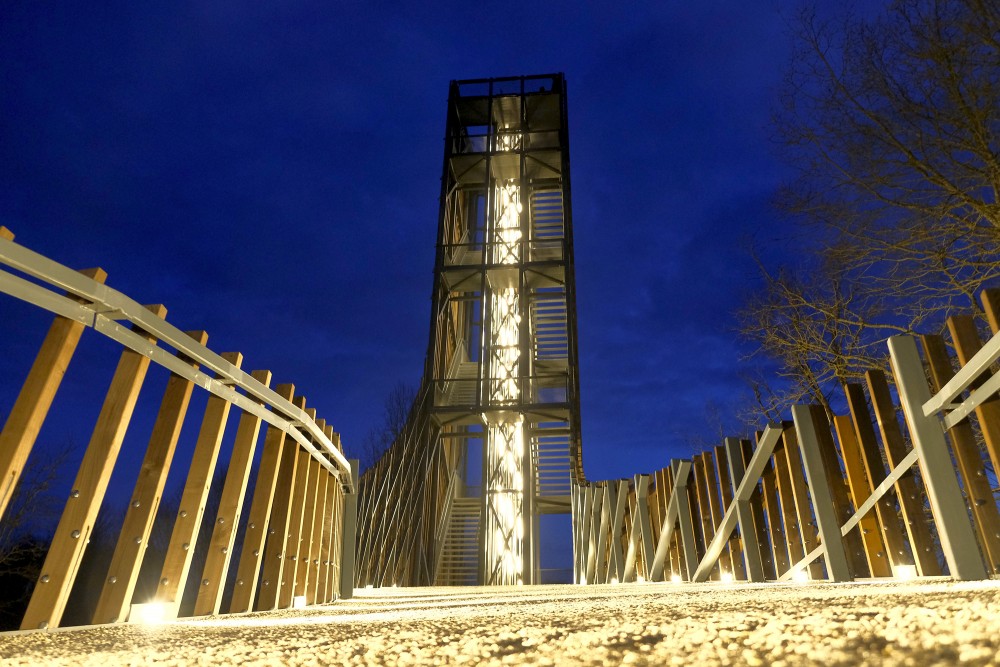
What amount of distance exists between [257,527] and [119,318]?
4.37 feet

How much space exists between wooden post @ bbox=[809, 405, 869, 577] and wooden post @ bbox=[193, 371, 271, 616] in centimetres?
282

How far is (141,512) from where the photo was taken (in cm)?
210

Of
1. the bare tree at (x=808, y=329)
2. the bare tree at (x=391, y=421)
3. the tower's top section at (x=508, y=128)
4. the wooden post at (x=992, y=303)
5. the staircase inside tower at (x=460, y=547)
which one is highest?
the tower's top section at (x=508, y=128)

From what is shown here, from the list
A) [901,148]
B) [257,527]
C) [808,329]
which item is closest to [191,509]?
[257,527]

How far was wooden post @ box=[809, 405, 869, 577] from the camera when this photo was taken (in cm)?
325

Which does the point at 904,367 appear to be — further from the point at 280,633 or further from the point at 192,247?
the point at 192,247

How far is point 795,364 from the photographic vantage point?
842 cm

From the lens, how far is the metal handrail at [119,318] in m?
1.62

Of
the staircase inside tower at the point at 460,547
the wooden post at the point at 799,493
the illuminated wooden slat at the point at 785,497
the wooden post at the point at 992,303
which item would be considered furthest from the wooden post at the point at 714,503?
the staircase inside tower at the point at 460,547

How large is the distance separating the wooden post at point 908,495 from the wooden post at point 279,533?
287 cm

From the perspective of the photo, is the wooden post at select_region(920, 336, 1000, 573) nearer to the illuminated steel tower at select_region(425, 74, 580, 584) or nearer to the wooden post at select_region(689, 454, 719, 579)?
the wooden post at select_region(689, 454, 719, 579)

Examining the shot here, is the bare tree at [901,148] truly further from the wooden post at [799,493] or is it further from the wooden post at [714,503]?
the wooden post at [799,493]

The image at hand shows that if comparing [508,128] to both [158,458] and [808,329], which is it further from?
[158,458]

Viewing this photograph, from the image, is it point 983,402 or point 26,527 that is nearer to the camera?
point 983,402
